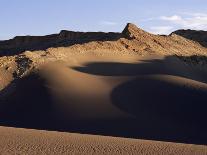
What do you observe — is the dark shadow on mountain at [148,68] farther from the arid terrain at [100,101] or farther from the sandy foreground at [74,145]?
the sandy foreground at [74,145]

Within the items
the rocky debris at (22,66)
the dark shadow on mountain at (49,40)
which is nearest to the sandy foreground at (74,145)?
the rocky debris at (22,66)

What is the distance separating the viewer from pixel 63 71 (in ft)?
100

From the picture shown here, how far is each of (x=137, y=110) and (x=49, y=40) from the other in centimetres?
2989

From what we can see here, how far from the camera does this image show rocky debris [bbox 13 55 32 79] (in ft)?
102

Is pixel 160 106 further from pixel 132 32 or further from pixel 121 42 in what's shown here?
pixel 132 32

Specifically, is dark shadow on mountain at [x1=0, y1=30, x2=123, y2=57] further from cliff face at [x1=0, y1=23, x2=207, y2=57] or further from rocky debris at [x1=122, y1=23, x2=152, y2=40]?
rocky debris at [x1=122, y1=23, x2=152, y2=40]

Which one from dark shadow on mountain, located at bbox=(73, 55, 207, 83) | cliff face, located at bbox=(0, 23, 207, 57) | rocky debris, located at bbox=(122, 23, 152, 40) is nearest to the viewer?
dark shadow on mountain, located at bbox=(73, 55, 207, 83)

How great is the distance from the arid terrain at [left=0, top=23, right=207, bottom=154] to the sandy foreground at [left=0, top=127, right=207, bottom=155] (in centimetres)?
2

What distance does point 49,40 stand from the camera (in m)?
54.2

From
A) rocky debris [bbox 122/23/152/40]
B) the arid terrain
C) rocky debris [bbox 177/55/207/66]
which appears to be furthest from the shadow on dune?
rocky debris [bbox 177/55/207/66]

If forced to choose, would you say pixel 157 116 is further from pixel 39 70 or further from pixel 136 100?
pixel 39 70

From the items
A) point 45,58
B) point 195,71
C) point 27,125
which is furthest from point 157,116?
point 195,71

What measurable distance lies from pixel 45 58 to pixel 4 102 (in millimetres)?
5644

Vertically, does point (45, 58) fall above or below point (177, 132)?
above
